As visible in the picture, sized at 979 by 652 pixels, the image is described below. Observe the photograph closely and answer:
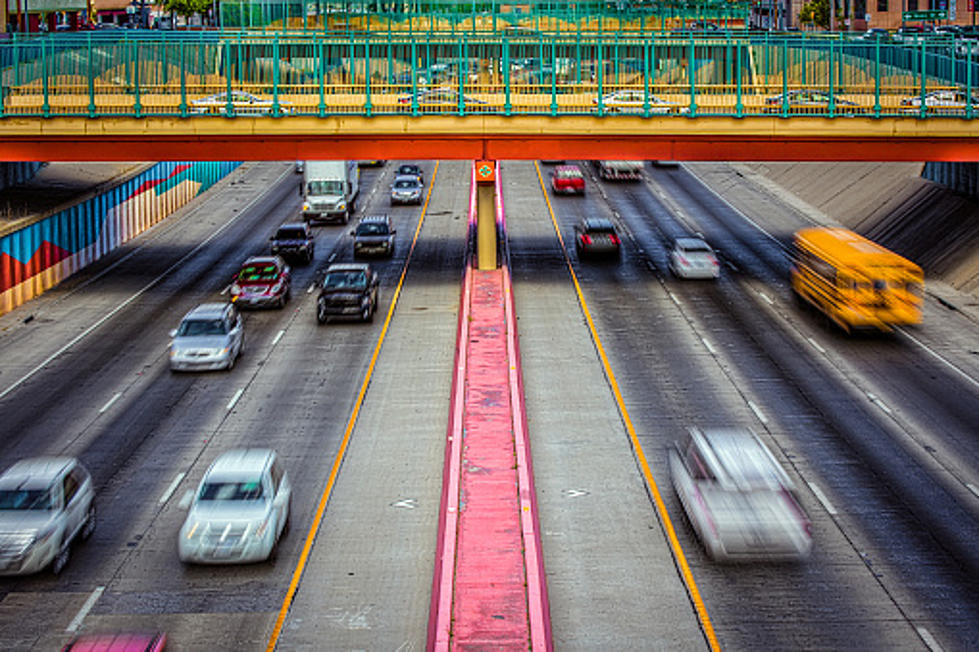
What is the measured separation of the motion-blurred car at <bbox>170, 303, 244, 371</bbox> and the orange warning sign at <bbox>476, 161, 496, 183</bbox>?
514 inches

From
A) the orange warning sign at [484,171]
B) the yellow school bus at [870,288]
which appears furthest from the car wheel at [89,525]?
the orange warning sign at [484,171]

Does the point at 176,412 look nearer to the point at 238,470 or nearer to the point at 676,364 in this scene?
the point at 238,470

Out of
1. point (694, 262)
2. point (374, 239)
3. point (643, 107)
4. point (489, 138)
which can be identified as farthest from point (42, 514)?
point (374, 239)

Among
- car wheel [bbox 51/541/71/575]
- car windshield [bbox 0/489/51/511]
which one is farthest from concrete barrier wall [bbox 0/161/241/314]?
car wheel [bbox 51/541/71/575]

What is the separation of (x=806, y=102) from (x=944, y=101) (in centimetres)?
510

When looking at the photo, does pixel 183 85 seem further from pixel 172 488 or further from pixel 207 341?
pixel 172 488

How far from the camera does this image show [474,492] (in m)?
26.1

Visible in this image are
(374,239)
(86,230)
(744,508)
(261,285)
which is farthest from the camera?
(86,230)

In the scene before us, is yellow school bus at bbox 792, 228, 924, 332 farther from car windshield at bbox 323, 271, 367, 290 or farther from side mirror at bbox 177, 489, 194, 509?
side mirror at bbox 177, 489, 194, 509

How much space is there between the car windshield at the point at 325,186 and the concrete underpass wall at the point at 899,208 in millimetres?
23675

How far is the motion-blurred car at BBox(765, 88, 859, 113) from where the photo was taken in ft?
152

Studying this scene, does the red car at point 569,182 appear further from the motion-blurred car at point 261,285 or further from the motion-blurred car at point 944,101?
the motion-blurred car at point 261,285

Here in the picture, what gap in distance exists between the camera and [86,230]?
183 ft

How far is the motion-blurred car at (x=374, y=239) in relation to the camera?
2152 inches
